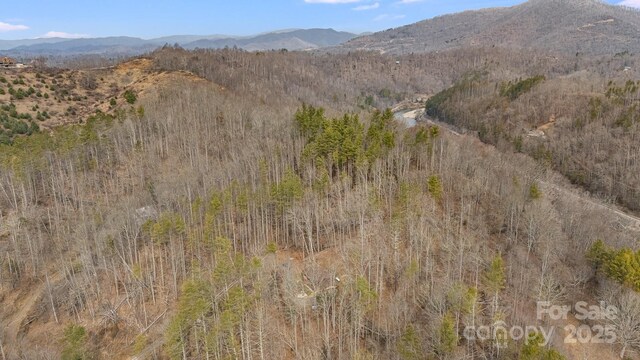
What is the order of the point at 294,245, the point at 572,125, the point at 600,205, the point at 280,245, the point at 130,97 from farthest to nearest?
the point at 572,125
the point at 130,97
the point at 600,205
the point at 280,245
the point at 294,245

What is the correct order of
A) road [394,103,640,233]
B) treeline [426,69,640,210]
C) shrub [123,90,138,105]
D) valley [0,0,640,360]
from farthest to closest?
1. shrub [123,90,138,105]
2. treeline [426,69,640,210]
3. road [394,103,640,233]
4. valley [0,0,640,360]

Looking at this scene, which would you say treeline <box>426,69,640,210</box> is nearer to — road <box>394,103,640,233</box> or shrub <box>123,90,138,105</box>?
road <box>394,103,640,233</box>

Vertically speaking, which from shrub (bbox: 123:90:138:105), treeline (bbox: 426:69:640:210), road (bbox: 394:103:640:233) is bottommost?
road (bbox: 394:103:640:233)

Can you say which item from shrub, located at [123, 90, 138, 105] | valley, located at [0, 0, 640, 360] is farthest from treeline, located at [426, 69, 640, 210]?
shrub, located at [123, 90, 138, 105]

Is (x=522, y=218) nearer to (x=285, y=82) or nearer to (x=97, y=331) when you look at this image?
(x=97, y=331)

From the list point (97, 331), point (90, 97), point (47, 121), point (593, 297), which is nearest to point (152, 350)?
point (97, 331)

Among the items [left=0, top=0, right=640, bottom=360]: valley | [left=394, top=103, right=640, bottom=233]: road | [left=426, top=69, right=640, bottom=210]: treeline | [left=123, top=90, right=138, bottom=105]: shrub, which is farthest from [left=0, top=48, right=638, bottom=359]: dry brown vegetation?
[left=426, top=69, right=640, bottom=210]: treeline

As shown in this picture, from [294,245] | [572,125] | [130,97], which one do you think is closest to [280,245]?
[294,245]

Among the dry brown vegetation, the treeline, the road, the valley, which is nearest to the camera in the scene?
the valley

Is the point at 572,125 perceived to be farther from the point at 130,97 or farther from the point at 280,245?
the point at 130,97

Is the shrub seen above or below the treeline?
above

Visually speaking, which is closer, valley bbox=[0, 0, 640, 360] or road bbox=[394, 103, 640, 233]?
valley bbox=[0, 0, 640, 360]
